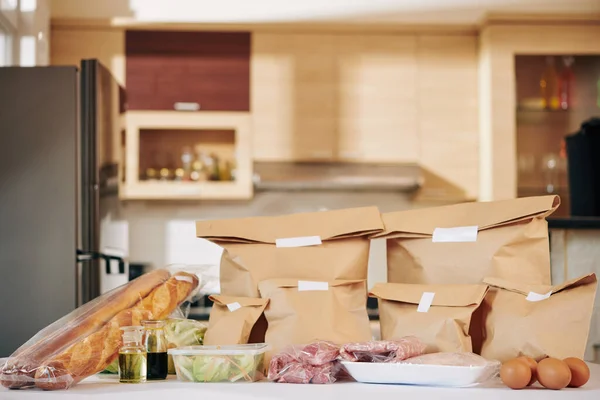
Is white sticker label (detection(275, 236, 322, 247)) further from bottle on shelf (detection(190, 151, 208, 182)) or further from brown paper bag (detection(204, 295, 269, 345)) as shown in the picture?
bottle on shelf (detection(190, 151, 208, 182))

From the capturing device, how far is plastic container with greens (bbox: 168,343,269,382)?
1.14 meters

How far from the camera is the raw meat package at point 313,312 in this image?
1241mm

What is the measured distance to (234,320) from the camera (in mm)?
1277

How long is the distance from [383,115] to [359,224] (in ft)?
9.07

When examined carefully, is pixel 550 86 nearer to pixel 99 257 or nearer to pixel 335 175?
pixel 335 175

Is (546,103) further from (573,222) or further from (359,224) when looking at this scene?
(359,224)

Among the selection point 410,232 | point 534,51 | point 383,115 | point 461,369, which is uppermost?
point 534,51

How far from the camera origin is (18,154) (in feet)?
7.38

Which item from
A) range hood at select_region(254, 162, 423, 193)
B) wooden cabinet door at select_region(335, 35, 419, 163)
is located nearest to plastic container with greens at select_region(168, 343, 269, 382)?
range hood at select_region(254, 162, 423, 193)

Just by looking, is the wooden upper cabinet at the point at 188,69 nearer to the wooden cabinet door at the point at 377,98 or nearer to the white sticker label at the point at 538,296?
the wooden cabinet door at the point at 377,98

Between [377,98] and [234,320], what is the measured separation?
2.86 metres

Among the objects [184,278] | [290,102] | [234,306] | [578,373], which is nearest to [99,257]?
[184,278]

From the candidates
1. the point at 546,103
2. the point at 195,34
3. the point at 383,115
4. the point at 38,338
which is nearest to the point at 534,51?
the point at 546,103

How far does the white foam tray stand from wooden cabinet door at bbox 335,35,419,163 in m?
2.88
